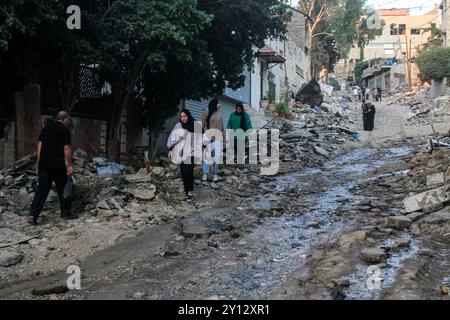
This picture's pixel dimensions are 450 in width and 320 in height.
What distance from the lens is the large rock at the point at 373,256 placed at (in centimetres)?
470

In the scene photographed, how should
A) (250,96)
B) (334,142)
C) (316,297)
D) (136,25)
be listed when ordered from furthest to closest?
(250,96), (334,142), (136,25), (316,297)

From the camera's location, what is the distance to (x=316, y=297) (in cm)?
382

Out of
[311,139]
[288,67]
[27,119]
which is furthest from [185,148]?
[288,67]

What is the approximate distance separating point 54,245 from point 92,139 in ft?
16.5

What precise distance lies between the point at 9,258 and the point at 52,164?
163cm

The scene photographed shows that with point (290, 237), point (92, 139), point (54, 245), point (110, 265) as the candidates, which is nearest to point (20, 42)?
point (92, 139)

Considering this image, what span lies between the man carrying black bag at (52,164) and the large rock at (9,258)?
1.13 m

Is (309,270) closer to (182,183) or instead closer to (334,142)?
(182,183)

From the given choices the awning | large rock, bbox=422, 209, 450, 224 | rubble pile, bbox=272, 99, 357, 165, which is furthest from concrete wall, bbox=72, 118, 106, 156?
the awning

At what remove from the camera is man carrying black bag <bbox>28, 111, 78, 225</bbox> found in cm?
641

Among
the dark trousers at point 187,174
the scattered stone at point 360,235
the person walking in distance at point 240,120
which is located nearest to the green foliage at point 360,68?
the person walking in distance at point 240,120

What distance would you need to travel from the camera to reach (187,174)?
Answer: 787 centimetres

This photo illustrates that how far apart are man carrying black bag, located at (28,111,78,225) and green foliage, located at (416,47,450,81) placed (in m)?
26.4

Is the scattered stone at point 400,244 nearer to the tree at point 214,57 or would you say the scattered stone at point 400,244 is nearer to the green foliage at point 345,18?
the tree at point 214,57
